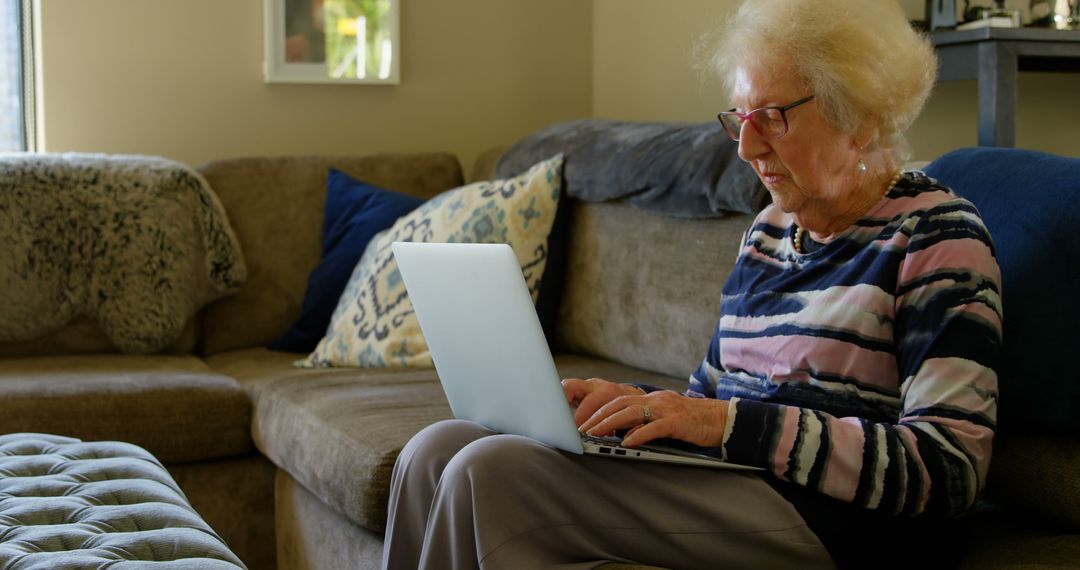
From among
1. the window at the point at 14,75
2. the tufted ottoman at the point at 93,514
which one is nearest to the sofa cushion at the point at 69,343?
the window at the point at 14,75

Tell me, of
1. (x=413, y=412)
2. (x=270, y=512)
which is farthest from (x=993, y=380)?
(x=270, y=512)

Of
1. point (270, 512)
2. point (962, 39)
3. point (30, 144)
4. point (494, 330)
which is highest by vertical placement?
point (962, 39)

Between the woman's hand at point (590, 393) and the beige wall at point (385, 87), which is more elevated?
the beige wall at point (385, 87)

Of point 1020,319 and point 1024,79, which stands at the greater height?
point 1024,79

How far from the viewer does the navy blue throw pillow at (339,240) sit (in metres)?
2.91

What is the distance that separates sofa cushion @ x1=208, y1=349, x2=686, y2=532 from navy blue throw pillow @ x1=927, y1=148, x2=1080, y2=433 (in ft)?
2.84

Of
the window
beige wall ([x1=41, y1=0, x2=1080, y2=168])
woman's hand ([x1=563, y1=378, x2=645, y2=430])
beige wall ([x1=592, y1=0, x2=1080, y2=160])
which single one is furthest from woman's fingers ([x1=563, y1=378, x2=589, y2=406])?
the window

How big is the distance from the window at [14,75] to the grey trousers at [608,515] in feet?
7.62

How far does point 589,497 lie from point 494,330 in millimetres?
211

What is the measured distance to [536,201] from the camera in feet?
8.54

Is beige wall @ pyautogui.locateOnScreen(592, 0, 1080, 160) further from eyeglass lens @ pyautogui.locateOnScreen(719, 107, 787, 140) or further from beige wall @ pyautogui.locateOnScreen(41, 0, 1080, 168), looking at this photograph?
eyeglass lens @ pyautogui.locateOnScreen(719, 107, 787, 140)

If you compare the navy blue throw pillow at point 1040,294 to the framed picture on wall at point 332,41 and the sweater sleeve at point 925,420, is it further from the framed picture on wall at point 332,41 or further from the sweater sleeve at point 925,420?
the framed picture on wall at point 332,41

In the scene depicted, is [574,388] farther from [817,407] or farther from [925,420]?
[925,420]

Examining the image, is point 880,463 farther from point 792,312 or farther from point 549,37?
point 549,37
